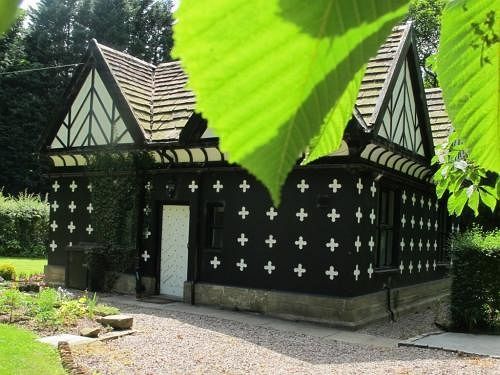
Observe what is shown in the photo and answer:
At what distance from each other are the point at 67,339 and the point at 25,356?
1.21 metres

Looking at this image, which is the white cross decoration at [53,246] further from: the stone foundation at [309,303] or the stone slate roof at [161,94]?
the stone foundation at [309,303]

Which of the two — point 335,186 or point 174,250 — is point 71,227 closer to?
point 174,250

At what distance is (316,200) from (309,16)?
9586 mm

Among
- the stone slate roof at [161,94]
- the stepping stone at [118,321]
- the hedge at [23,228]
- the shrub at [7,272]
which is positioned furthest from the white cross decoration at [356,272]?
the hedge at [23,228]

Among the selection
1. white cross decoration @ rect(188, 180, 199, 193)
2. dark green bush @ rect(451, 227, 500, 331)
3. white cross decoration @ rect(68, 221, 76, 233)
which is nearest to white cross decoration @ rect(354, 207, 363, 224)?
dark green bush @ rect(451, 227, 500, 331)

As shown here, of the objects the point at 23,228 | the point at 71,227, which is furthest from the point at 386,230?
the point at 23,228

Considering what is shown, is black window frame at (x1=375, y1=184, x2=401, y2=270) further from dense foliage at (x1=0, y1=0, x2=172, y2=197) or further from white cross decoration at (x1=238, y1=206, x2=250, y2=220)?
dense foliage at (x1=0, y1=0, x2=172, y2=197)

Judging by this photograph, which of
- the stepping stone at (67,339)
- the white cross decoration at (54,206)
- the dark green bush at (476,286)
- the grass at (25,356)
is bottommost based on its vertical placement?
the stepping stone at (67,339)

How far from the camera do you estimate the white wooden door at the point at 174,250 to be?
38.1ft

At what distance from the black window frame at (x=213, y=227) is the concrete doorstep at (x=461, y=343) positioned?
434 centimetres

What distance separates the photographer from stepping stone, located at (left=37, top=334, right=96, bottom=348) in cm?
717

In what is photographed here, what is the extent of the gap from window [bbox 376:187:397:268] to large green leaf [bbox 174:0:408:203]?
1085 centimetres

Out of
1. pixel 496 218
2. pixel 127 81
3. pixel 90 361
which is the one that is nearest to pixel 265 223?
pixel 90 361

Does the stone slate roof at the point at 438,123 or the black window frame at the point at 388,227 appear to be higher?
the stone slate roof at the point at 438,123
